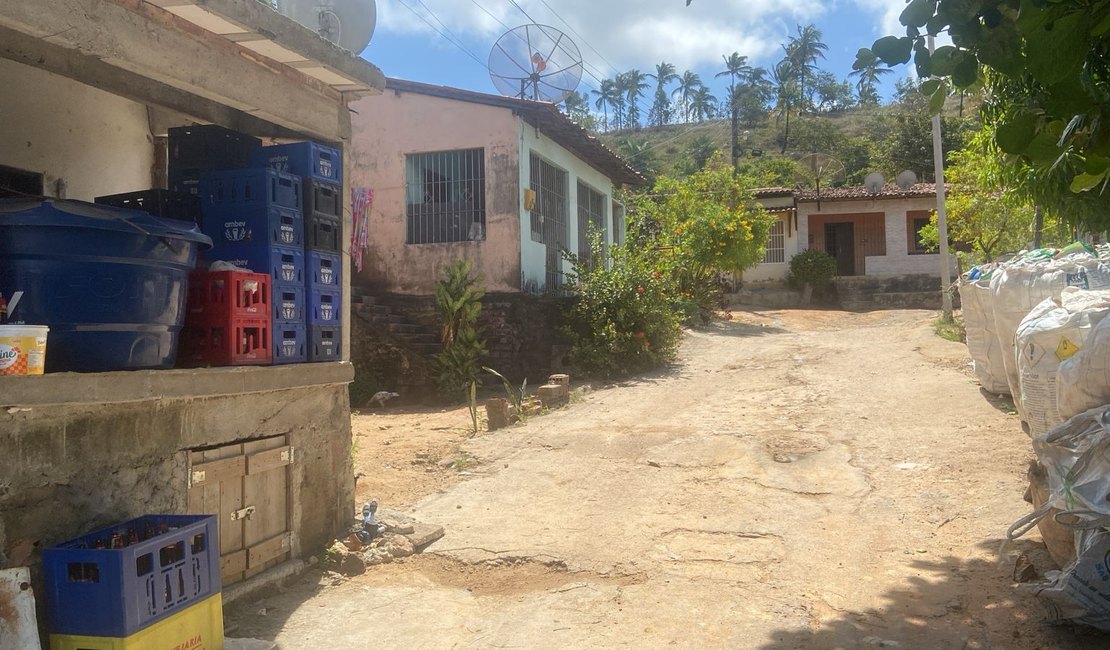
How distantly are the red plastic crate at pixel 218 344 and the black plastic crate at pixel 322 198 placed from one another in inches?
33.6

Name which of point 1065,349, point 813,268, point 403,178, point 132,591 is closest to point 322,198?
point 132,591

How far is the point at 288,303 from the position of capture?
4715 millimetres

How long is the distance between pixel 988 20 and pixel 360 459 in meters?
6.68

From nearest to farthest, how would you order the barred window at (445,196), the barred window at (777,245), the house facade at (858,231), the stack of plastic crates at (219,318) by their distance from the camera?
the stack of plastic crates at (219,318) → the barred window at (445,196) → the house facade at (858,231) → the barred window at (777,245)

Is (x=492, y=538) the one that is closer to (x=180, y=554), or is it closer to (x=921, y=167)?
(x=180, y=554)

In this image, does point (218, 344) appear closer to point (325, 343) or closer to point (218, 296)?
point (218, 296)

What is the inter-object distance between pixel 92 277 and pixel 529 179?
9.93 meters

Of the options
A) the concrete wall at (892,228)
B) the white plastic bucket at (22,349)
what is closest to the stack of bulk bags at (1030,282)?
the white plastic bucket at (22,349)

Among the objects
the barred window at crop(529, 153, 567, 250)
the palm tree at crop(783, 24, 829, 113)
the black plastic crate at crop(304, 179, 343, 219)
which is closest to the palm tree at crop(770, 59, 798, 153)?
the palm tree at crop(783, 24, 829, 113)

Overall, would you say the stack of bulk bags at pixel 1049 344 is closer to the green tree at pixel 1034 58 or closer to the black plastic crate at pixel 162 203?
the green tree at pixel 1034 58

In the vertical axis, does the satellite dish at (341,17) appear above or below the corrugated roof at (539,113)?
below

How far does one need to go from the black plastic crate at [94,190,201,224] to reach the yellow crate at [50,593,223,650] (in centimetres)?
215

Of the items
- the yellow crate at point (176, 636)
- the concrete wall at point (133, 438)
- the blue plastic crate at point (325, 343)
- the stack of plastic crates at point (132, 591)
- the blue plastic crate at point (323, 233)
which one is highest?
the blue plastic crate at point (323, 233)

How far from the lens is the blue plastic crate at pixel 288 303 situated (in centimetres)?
461
